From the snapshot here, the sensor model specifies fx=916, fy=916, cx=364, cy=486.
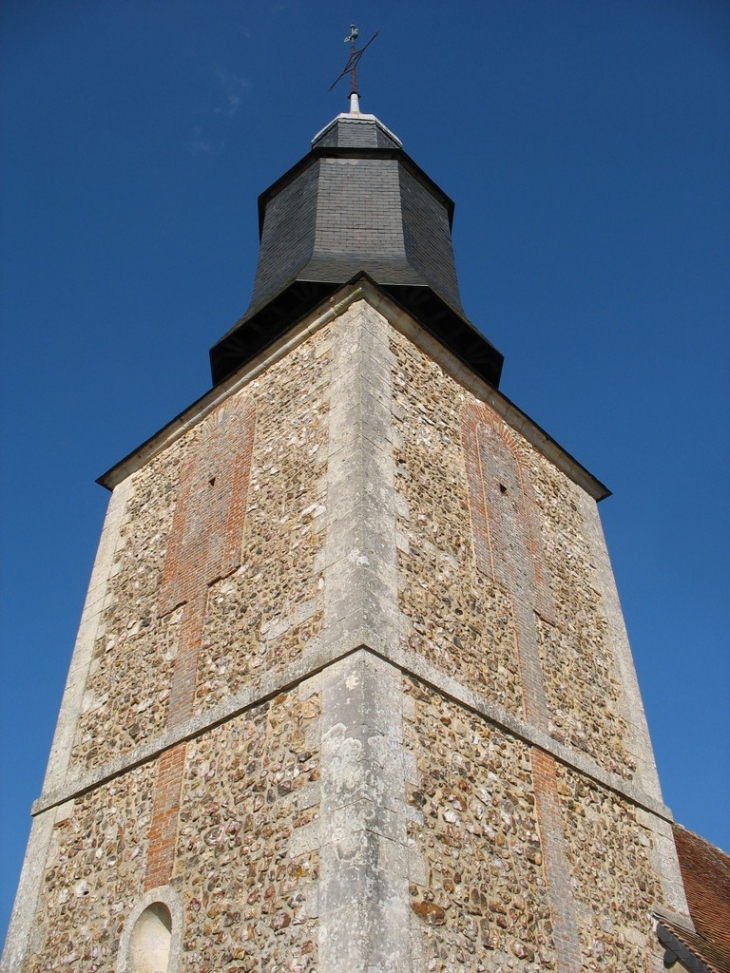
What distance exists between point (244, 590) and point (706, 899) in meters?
5.31

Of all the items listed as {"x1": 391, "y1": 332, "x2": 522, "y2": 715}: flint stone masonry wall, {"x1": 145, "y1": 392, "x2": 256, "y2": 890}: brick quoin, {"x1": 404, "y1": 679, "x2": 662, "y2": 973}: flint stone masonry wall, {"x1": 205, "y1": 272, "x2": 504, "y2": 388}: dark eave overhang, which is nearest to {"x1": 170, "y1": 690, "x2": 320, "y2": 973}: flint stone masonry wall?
{"x1": 145, "y1": 392, "x2": 256, "y2": 890}: brick quoin

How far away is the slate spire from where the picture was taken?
9727mm

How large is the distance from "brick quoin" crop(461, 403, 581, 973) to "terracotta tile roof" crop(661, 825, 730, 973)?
134cm

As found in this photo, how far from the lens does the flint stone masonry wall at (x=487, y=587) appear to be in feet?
22.6

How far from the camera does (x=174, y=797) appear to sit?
6492mm

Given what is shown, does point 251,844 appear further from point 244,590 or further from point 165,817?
point 244,590

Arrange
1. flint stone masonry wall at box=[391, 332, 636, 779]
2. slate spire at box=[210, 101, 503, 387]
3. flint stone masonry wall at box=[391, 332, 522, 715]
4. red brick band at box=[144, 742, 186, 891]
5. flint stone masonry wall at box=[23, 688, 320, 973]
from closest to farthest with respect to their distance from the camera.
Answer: flint stone masonry wall at box=[23, 688, 320, 973], red brick band at box=[144, 742, 186, 891], flint stone masonry wall at box=[391, 332, 522, 715], flint stone masonry wall at box=[391, 332, 636, 779], slate spire at box=[210, 101, 503, 387]

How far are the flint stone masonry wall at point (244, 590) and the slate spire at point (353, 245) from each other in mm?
1255

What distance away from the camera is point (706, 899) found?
8.59 metres

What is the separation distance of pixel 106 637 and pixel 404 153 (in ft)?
23.3

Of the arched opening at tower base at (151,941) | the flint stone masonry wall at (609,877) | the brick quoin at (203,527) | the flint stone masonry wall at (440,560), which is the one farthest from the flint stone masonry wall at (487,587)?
the arched opening at tower base at (151,941)

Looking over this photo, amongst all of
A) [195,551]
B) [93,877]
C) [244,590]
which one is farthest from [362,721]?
[195,551]

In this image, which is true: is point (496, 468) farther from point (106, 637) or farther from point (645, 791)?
point (106, 637)

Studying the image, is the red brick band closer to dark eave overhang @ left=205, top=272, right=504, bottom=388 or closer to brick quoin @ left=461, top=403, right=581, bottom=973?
brick quoin @ left=461, top=403, right=581, bottom=973
